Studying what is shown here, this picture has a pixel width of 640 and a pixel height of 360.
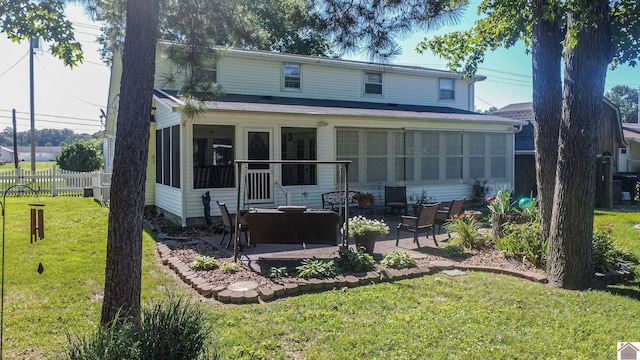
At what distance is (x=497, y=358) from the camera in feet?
11.9

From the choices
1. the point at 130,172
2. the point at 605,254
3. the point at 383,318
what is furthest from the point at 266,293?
the point at 605,254

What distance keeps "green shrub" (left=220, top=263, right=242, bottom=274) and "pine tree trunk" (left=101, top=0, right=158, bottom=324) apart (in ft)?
10.2

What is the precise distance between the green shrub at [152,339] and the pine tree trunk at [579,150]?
473 centimetres

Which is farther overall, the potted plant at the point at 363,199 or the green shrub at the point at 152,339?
the potted plant at the point at 363,199

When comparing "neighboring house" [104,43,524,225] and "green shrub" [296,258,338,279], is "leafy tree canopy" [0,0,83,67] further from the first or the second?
"neighboring house" [104,43,524,225]

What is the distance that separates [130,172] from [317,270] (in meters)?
3.46

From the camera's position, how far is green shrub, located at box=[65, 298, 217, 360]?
2680 millimetres

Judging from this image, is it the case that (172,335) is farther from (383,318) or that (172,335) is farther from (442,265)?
(442,265)

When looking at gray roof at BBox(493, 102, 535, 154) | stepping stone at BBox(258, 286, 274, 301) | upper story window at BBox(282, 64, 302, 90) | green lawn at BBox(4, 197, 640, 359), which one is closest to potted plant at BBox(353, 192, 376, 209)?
upper story window at BBox(282, 64, 302, 90)

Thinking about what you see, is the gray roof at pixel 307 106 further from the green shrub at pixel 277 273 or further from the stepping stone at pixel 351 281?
the stepping stone at pixel 351 281

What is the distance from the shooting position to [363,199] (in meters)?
12.3

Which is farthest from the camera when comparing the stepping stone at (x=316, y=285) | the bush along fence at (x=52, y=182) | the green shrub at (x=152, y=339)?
the bush along fence at (x=52, y=182)

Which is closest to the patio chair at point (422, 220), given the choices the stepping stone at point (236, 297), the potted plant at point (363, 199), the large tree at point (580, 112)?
the large tree at point (580, 112)

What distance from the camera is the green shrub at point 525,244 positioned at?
6.61m
